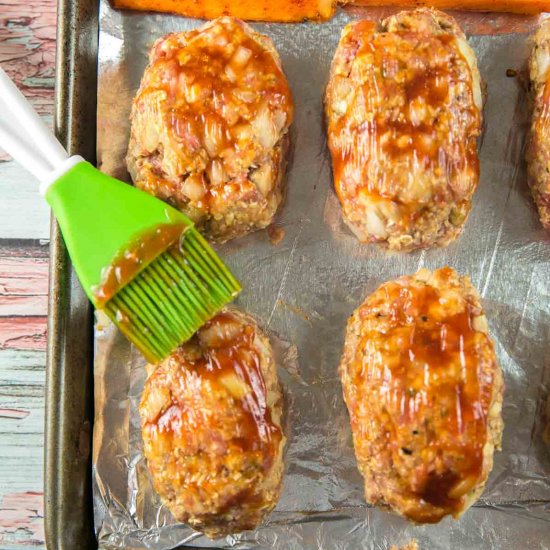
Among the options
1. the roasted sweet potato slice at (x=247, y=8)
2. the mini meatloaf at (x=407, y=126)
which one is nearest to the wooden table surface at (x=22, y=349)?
the roasted sweet potato slice at (x=247, y=8)

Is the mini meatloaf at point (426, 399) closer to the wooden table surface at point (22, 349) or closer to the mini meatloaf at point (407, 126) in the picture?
the mini meatloaf at point (407, 126)

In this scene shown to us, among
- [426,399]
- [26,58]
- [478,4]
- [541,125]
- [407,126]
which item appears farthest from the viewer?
[26,58]

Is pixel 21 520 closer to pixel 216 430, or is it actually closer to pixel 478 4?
pixel 216 430

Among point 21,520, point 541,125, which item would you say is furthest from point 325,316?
point 21,520

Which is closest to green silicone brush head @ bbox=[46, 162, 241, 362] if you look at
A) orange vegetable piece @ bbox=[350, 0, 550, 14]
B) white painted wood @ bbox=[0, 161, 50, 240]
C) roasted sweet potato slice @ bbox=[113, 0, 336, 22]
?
white painted wood @ bbox=[0, 161, 50, 240]

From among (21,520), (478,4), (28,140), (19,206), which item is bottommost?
(21,520)

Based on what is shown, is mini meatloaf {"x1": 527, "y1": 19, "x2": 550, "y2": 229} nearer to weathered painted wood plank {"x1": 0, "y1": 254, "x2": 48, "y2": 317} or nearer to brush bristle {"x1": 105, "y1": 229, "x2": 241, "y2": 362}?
brush bristle {"x1": 105, "y1": 229, "x2": 241, "y2": 362}
